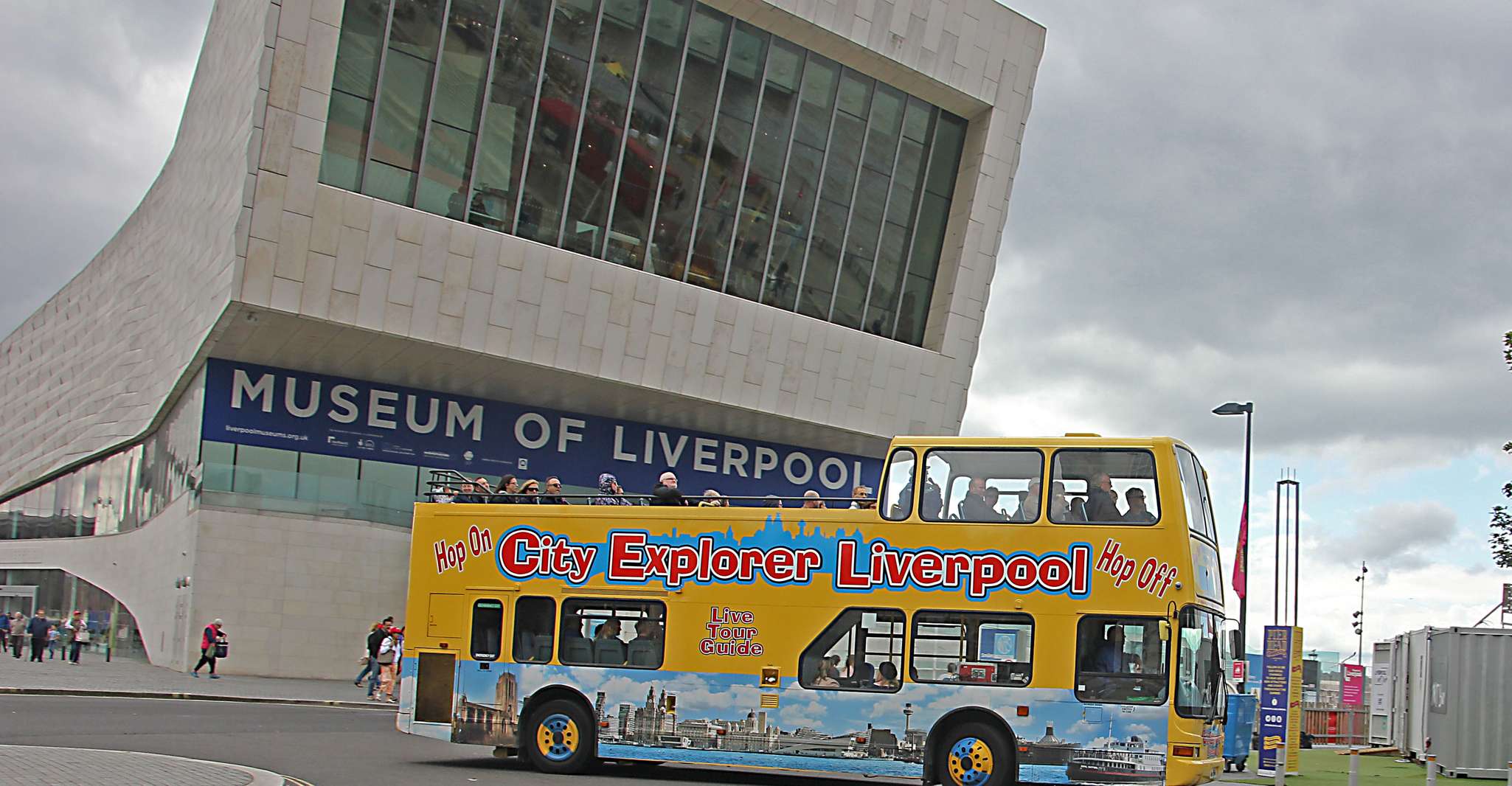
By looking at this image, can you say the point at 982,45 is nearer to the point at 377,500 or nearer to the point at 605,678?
the point at 377,500

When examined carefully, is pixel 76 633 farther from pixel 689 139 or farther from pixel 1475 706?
pixel 1475 706

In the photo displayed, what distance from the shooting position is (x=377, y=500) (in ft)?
120

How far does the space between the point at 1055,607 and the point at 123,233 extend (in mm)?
60096

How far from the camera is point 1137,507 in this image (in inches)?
563

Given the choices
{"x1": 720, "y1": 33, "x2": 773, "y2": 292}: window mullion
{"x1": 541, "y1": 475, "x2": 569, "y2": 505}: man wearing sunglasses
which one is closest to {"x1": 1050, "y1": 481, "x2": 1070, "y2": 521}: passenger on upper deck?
{"x1": 541, "y1": 475, "x2": 569, "y2": 505}: man wearing sunglasses

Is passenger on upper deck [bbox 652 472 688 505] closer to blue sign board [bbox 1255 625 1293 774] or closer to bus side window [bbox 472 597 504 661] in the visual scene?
bus side window [bbox 472 597 504 661]

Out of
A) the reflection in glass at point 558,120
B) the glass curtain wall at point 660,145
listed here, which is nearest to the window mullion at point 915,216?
the glass curtain wall at point 660,145

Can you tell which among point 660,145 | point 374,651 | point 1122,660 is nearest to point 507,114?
point 660,145

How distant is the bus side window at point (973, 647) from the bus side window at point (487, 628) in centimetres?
486

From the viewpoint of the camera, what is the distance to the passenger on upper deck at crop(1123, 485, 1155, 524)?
1424 cm

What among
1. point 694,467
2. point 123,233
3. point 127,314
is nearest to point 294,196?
point 694,467

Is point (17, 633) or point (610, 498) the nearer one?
point (610, 498)

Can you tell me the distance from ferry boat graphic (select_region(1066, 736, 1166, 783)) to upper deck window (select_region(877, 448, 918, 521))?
9.99ft

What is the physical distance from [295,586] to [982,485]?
80.2 ft
